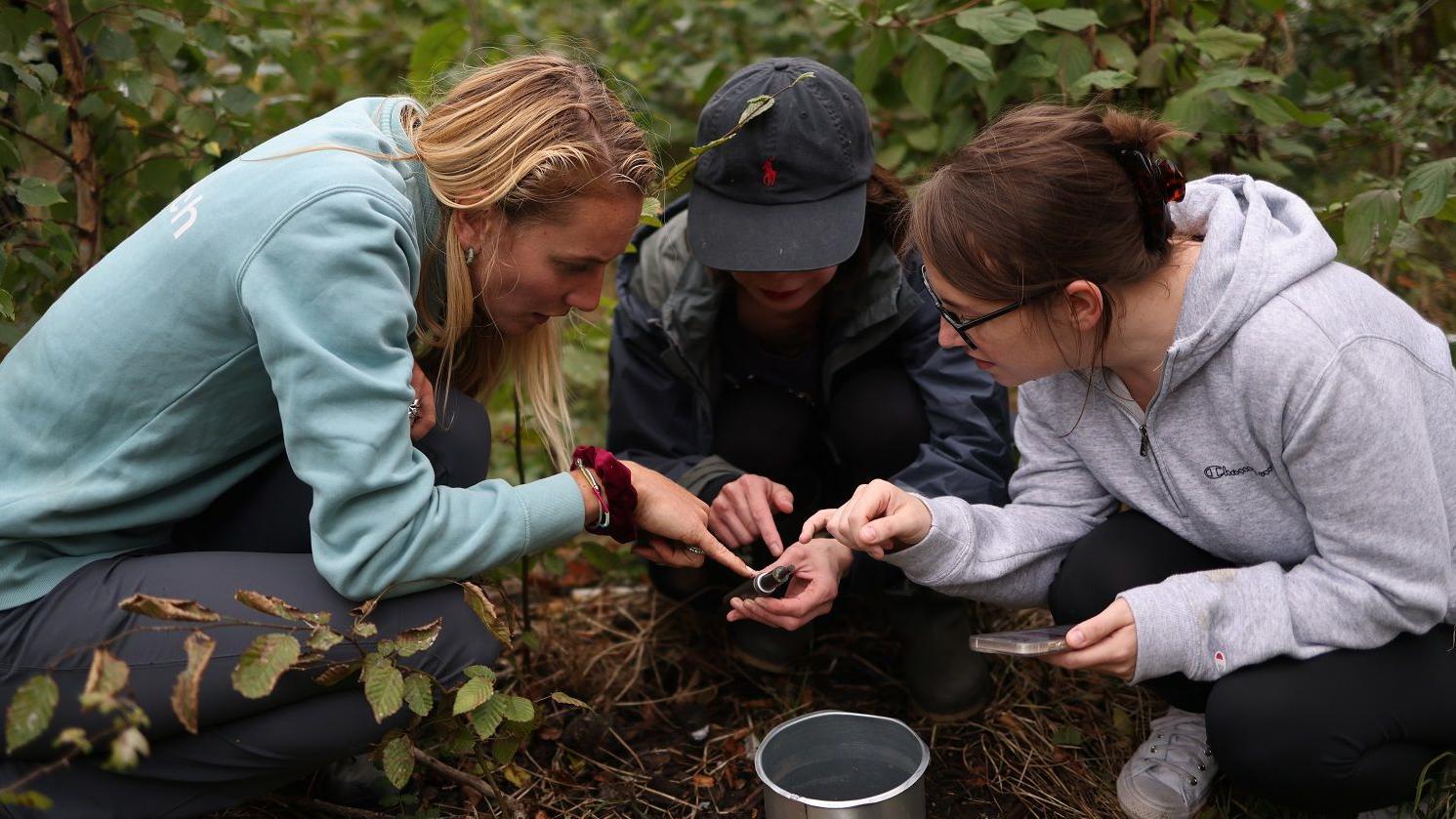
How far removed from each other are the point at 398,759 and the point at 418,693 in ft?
0.44

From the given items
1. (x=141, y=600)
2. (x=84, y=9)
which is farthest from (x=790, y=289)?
(x=84, y=9)

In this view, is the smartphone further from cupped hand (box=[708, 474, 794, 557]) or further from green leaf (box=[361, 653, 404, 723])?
green leaf (box=[361, 653, 404, 723])

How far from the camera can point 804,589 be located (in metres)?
2.00

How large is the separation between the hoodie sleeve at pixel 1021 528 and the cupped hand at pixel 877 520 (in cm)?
2

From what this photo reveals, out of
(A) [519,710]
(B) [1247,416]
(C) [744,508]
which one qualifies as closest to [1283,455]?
(B) [1247,416]

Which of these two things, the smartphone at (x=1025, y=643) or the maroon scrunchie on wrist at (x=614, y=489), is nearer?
the smartphone at (x=1025, y=643)

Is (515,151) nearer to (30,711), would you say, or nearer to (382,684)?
(382,684)

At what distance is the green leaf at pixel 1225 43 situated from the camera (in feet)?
7.84

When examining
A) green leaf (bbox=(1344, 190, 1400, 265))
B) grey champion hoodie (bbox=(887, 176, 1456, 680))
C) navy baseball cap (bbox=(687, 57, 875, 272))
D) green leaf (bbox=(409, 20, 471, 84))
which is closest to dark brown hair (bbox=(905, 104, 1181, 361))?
grey champion hoodie (bbox=(887, 176, 1456, 680))

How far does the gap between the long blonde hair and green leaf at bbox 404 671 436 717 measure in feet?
1.85

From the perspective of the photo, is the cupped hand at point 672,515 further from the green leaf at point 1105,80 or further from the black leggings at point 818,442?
the green leaf at point 1105,80

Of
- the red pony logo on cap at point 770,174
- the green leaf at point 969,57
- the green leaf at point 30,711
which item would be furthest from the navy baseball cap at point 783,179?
the green leaf at point 30,711

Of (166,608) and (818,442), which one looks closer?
(166,608)

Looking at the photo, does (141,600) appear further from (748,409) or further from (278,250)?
(748,409)
